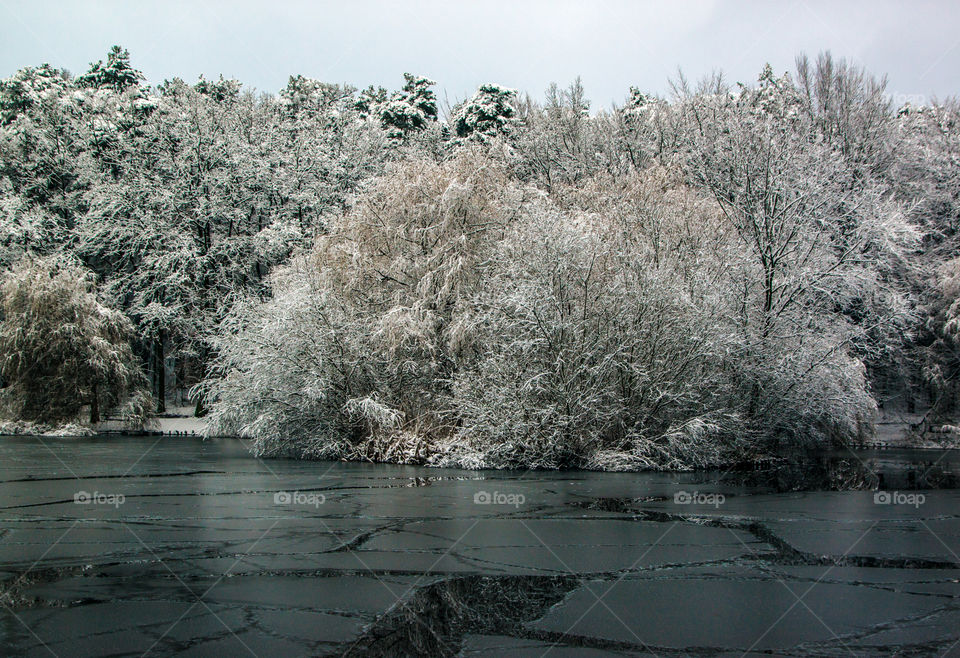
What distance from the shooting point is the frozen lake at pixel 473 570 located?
4.70 metres

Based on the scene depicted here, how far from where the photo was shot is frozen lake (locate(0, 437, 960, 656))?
4.70 metres

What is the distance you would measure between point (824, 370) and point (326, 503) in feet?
40.2

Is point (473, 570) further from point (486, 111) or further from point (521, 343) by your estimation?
point (486, 111)

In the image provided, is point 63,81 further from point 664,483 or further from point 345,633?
point 345,633

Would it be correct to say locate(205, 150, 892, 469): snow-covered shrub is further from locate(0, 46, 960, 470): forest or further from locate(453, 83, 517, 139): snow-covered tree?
locate(453, 83, 517, 139): snow-covered tree

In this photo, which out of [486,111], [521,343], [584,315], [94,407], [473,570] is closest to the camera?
[473,570]

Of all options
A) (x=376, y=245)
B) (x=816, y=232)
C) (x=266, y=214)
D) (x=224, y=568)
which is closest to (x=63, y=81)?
(x=266, y=214)

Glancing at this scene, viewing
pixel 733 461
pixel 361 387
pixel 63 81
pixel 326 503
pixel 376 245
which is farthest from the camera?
pixel 63 81

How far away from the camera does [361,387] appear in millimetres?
19094

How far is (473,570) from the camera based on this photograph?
6430mm

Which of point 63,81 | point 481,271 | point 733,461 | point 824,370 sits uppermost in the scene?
point 63,81

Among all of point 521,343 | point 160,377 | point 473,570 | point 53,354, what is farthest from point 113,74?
point 473,570

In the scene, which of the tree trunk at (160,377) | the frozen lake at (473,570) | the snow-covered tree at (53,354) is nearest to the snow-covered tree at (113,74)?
the tree trunk at (160,377)

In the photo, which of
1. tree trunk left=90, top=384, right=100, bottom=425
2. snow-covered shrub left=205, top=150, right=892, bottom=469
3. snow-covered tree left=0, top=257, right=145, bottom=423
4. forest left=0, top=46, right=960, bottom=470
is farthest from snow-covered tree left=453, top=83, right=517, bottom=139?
snow-covered shrub left=205, top=150, right=892, bottom=469
